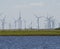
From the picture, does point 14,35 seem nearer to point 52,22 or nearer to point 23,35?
point 23,35

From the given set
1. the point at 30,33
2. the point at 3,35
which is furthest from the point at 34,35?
the point at 3,35

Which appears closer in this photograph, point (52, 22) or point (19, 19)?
point (19, 19)

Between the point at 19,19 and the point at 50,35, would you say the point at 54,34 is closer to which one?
the point at 50,35

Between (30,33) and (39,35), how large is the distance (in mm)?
4162

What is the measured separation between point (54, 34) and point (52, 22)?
1136cm

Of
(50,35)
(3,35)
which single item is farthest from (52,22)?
(3,35)

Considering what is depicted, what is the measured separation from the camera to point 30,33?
141875mm

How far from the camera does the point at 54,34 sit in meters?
137

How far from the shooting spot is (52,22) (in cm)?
14762

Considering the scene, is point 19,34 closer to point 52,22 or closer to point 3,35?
point 3,35

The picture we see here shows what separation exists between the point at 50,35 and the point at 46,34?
2556 mm

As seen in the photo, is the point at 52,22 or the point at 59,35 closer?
the point at 59,35

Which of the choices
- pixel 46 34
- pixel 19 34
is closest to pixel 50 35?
pixel 46 34

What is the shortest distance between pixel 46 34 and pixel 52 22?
37.6ft
